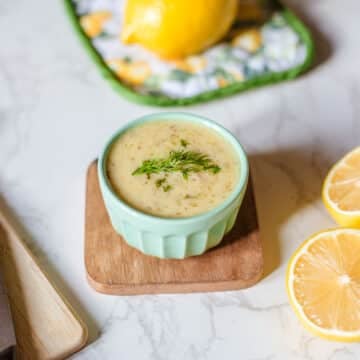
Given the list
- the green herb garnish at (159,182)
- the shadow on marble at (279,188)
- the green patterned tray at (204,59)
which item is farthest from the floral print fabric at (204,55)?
the green herb garnish at (159,182)

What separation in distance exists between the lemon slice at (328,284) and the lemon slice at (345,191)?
5 centimetres

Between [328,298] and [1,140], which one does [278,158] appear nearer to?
[328,298]

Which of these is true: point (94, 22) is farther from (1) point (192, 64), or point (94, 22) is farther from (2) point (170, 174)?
(2) point (170, 174)

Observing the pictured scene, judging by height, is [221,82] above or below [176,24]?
below

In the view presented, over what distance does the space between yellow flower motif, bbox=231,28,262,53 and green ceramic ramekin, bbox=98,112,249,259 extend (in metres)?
0.35

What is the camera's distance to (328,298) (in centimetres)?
66

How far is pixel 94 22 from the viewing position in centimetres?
107

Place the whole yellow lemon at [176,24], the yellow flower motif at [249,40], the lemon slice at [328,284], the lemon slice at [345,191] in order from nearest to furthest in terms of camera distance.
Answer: the lemon slice at [328,284], the lemon slice at [345,191], the whole yellow lemon at [176,24], the yellow flower motif at [249,40]

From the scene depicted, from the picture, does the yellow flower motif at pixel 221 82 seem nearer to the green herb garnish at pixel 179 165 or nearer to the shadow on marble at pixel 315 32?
the shadow on marble at pixel 315 32

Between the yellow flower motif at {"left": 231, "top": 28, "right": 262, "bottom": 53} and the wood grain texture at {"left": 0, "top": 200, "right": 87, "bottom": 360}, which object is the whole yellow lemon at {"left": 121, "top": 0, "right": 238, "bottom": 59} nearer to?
the yellow flower motif at {"left": 231, "top": 28, "right": 262, "bottom": 53}

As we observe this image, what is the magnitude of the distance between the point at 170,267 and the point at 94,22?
54 cm

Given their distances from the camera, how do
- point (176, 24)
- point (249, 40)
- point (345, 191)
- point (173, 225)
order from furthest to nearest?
point (249, 40) → point (176, 24) → point (345, 191) → point (173, 225)

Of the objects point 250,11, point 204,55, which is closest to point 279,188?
point 204,55

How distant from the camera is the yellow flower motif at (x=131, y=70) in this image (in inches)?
38.5
